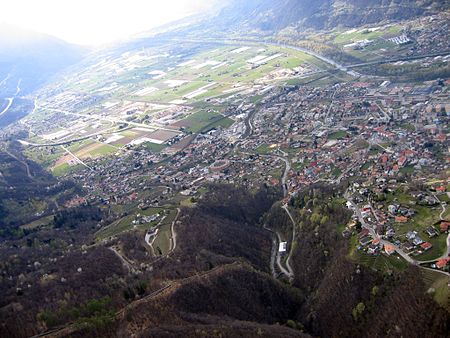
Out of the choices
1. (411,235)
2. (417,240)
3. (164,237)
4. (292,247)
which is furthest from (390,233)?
(164,237)

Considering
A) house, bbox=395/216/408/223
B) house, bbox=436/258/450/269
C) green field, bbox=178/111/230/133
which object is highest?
house, bbox=436/258/450/269

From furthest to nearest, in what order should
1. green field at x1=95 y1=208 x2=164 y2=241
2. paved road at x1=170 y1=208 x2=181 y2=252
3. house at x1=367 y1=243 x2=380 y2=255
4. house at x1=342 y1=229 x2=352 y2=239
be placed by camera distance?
green field at x1=95 y1=208 x2=164 y2=241
paved road at x1=170 y1=208 x2=181 y2=252
house at x1=342 y1=229 x2=352 y2=239
house at x1=367 y1=243 x2=380 y2=255

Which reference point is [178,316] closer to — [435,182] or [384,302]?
[384,302]

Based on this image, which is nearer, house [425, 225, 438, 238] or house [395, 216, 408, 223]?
house [425, 225, 438, 238]

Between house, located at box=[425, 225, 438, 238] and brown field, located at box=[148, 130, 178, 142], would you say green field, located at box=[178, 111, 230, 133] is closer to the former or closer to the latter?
brown field, located at box=[148, 130, 178, 142]

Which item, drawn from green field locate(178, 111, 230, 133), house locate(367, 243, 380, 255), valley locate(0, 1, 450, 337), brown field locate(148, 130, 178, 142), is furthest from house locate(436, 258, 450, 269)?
brown field locate(148, 130, 178, 142)

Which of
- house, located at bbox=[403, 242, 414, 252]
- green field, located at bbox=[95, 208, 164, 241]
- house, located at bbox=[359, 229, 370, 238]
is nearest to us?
house, located at bbox=[403, 242, 414, 252]

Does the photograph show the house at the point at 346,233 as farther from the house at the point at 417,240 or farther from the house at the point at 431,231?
the house at the point at 431,231

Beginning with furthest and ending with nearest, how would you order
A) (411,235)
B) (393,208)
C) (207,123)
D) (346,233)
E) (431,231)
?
(207,123) < (393,208) < (346,233) < (411,235) < (431,231)

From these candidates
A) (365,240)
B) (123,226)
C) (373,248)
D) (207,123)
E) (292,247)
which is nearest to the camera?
(373,248)

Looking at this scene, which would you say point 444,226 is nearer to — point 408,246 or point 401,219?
point 408,246

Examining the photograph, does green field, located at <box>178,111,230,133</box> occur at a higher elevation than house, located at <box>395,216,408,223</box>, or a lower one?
lower

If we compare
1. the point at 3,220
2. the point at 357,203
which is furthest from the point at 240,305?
the point at 3,220
